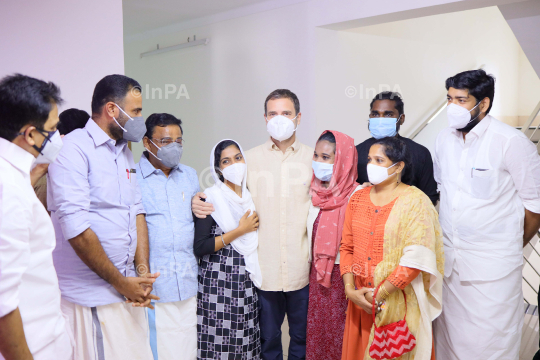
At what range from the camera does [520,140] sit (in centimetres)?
218

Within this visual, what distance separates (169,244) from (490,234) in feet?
5.51

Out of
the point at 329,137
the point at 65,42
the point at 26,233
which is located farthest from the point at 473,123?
the point at 65,42

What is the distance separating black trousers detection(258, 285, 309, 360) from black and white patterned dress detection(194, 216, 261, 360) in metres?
0.09

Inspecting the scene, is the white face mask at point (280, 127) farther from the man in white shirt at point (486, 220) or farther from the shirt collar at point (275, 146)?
the man in white shirt at point (486, 220)

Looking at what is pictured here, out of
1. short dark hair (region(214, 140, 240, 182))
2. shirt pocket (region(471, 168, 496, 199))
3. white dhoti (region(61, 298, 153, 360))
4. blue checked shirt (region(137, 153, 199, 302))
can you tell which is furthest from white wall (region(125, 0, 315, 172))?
white dhoti (region(61, 298, 153, 360))

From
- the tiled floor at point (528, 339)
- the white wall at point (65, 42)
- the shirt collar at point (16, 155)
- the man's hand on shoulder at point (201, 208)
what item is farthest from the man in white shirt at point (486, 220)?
the white wall at point (65, 42)

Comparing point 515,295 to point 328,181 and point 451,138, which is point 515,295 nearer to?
point 451,138

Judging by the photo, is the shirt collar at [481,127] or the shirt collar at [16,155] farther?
the shirt collar at [481,127]

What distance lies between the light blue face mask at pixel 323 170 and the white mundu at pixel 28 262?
1315 millimetres

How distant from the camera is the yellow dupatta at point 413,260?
196 cm

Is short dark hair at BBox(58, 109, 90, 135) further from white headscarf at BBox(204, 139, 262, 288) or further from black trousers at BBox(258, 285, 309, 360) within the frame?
black trousers at BBox(258, 285, 309, 360)

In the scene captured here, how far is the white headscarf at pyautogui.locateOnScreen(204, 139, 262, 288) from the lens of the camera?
224 cm

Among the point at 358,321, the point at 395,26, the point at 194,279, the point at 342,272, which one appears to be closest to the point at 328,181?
the point at 342,272

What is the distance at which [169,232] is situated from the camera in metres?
2.16
